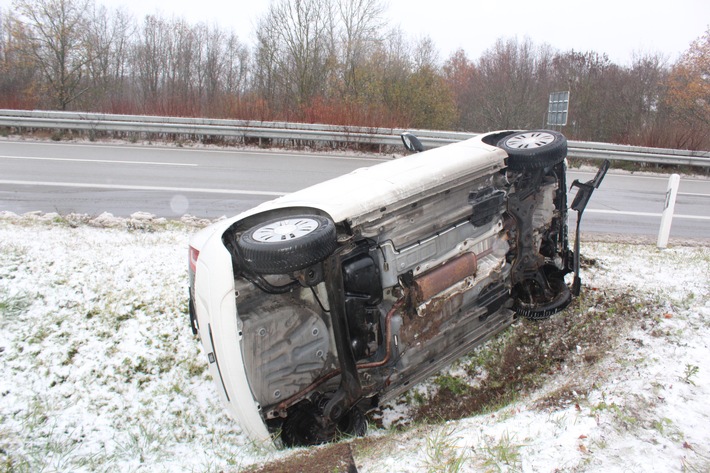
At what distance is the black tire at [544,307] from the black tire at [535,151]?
118 centimetres

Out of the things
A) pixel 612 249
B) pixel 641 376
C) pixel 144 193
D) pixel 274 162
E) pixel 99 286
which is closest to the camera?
pixel 641 376

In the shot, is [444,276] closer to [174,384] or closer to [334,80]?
[174,384]

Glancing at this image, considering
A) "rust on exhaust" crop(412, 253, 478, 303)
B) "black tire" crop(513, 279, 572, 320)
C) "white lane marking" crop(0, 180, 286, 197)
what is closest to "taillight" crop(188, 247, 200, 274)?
"rust on exhaust" crop(412, 253, 478, 303)

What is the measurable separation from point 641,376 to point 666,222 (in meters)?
3.76

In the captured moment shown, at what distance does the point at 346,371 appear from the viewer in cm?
311

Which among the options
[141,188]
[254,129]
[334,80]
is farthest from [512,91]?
[141,188]

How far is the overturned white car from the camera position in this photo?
2.81 m

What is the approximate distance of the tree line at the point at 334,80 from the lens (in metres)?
15.5

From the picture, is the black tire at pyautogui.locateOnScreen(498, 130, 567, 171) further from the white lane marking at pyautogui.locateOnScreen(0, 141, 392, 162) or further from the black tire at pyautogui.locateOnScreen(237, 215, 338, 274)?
the white lane marking at pyautogui.locateOnScreen(0, 141, 392, 162)

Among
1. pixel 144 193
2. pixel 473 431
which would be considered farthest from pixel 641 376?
pixel 144 193

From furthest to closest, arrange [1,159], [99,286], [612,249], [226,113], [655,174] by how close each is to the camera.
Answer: [226,113] < [655,174] < [1,159] < [612,249] < [99,286]

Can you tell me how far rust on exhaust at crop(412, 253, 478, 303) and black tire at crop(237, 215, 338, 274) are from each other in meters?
0.83

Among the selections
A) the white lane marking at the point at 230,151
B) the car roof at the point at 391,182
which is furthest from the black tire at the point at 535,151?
the white lane marking at the point at 230,151

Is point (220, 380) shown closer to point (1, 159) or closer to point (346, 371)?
point (346, 371)
